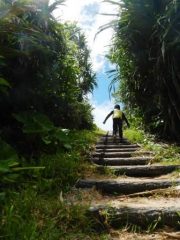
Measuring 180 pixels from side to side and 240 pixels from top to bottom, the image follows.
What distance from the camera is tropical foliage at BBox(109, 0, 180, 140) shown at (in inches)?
338

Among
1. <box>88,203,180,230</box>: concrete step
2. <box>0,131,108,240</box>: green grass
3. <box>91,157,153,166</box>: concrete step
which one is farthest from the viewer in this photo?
<box>91,157,153,166</box>: concrete step

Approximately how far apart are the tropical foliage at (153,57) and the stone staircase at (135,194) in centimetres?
173

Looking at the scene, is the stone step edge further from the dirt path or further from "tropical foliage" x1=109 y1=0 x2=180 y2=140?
"tropical foliage" x1=109 y1=0 x2=180 y2=140

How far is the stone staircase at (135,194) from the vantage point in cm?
412

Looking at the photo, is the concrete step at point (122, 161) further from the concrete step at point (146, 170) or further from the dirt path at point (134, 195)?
the concrete step at point (146, 170)

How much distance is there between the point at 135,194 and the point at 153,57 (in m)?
5.27

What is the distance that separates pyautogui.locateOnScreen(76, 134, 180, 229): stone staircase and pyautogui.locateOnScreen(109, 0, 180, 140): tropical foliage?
5.66ft

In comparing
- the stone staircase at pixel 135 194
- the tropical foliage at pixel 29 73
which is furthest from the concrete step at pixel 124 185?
the tropical foliage at pixel 29 73

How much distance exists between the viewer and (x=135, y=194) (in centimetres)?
507

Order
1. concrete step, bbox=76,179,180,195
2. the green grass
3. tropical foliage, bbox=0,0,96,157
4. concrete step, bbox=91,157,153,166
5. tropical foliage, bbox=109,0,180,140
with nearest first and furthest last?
the green grass, concrete step, bbox=76,179,180,195, tropical foliage, bbox=0,0,96,157, concrete step, bbox=91,157,153,166, tropical foliage, bbox=109,0,180,140

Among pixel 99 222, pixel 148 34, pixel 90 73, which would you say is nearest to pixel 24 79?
pixel 99 222

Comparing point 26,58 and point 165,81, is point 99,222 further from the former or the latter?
point 165,81

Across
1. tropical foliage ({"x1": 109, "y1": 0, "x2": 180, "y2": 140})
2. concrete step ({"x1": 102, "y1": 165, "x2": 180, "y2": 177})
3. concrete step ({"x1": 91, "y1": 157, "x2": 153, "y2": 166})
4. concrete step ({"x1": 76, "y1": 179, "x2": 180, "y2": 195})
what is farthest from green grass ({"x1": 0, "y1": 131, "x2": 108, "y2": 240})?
tropical foliage ({"x1": 109, "y1": 0, "x2": 180, "y2": 140})

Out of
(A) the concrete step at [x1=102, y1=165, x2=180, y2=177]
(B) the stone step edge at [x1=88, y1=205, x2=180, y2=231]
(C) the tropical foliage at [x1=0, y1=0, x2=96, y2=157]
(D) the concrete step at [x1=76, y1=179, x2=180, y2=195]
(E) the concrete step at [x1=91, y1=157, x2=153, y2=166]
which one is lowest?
(B) the stone step edge at [x1=88, y1=205, x2=180, y2=231]
